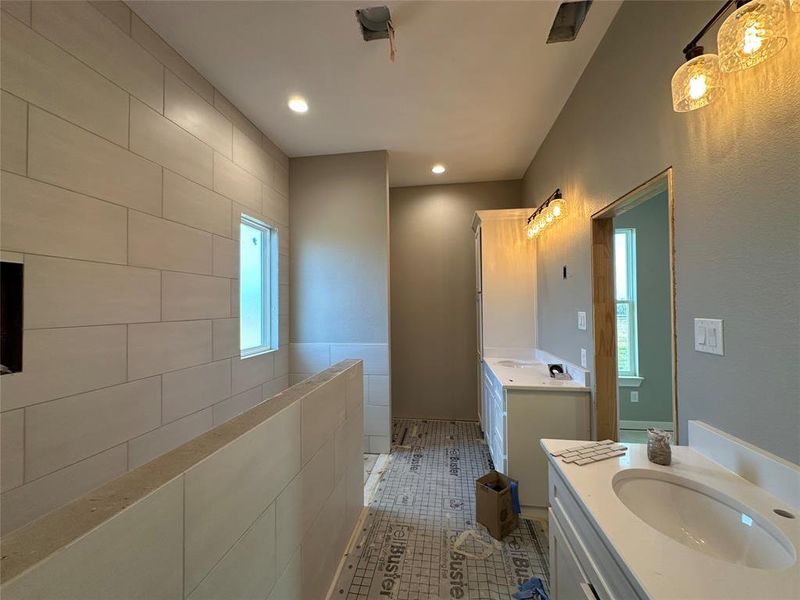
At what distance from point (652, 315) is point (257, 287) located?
3.93 m

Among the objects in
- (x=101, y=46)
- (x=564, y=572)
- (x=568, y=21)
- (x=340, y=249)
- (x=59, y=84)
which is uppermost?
(x=568, y=21)

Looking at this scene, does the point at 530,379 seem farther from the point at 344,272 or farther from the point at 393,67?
the point at 393,67

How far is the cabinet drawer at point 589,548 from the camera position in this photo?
74cm

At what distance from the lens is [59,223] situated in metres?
1.27

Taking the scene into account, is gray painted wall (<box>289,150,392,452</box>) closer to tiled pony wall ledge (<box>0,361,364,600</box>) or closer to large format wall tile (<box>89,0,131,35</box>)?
tiled pony wall ledge (<box>0,361,364,600</box>)

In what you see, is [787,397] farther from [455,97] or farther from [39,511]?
[39,511]

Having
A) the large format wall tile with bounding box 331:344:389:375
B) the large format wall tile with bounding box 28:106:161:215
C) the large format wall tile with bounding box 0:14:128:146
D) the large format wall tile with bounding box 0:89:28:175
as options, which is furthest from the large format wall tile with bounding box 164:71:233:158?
the large format wall tile with bounding box 331:344:389:375

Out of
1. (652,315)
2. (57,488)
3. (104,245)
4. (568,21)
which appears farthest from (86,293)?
(652,315)

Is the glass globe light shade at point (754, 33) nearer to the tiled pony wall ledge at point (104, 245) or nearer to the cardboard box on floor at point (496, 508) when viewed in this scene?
the cardboard box on floor at point (496, 508)

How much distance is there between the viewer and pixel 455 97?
2.27 metres

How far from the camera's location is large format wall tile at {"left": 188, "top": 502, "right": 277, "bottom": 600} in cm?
77

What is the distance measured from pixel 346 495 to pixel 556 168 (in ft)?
9.21

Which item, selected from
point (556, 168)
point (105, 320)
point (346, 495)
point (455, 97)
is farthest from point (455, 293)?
point (105, 320)

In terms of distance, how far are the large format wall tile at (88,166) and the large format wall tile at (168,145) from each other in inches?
3.3
